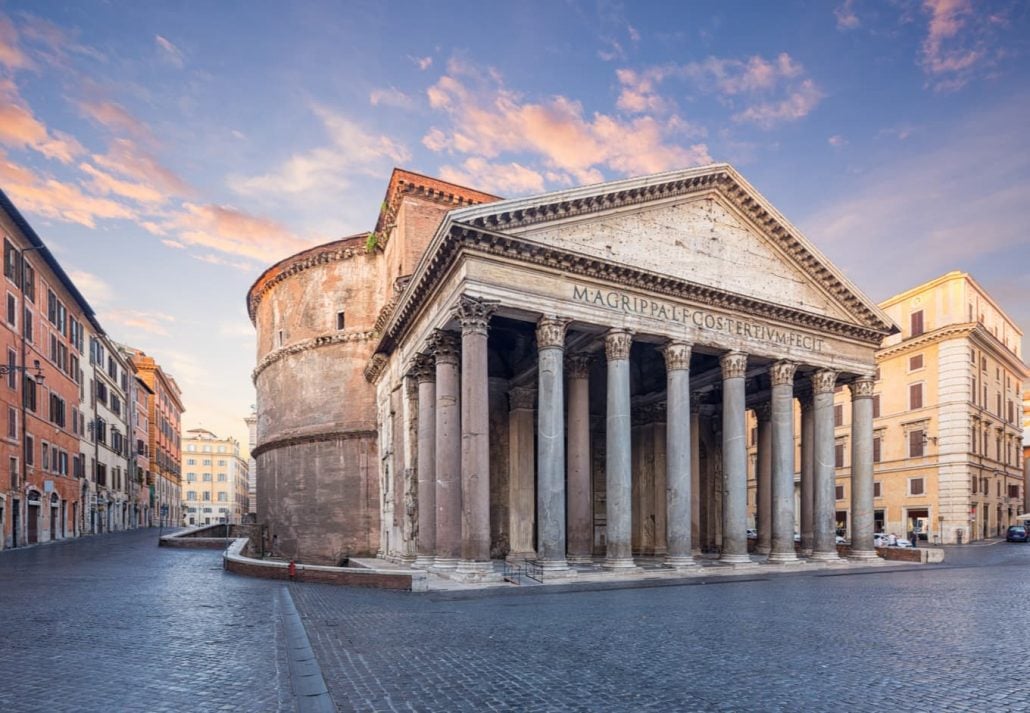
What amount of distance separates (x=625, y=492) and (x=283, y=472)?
2105 centimetres

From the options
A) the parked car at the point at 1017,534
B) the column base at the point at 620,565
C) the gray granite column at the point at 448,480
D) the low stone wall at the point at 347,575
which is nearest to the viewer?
the low stone wall at the point at 347,575

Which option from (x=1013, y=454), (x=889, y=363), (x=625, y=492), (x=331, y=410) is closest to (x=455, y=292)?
(x=625, y=492)

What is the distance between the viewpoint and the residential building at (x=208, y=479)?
113500 millimetres

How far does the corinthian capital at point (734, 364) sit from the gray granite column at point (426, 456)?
8.84 meters

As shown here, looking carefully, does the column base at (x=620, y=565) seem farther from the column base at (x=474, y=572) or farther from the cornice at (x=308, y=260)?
the cornice at (x=308, y=260)

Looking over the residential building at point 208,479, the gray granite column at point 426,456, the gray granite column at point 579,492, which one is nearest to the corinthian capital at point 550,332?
the gray granite column at point 579,492

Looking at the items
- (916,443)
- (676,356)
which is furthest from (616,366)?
(916,443)

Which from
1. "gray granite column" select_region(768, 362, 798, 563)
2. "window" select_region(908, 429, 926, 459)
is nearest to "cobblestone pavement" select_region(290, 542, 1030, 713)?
"gray granite column" select_region(768, 362, 798, 563)

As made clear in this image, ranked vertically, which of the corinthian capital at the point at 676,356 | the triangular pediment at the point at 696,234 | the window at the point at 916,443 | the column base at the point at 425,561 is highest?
the triangular pediment at the point at 696,234

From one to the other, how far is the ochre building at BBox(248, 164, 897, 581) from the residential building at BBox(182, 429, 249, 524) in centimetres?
8965

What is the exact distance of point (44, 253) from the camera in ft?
110

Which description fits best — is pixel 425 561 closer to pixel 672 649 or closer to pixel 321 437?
pixel 672 649

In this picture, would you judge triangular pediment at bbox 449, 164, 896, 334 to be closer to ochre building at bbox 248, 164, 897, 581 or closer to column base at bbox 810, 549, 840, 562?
ochre building at bbox 248, 164, 897, 581

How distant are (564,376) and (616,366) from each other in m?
4.04
